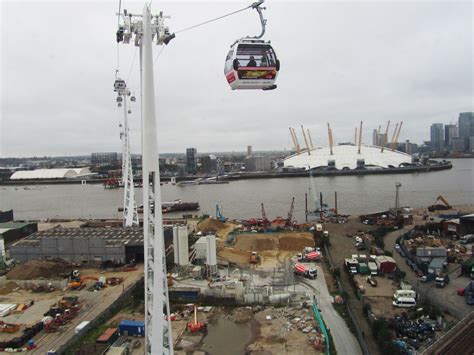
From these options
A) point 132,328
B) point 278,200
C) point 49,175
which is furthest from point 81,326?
point 49,175

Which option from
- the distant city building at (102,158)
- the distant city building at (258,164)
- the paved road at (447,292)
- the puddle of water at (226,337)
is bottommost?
the puddle of water at (226,337)

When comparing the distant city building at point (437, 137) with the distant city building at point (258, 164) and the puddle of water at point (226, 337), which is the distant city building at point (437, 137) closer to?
the distant city building at point (258, 164)

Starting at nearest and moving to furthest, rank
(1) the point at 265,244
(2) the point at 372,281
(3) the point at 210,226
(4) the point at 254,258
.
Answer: (2) the point at 372,281 → (4) the point at 254,258 → (1) the point at 265,244 → (3) the point at 210,226

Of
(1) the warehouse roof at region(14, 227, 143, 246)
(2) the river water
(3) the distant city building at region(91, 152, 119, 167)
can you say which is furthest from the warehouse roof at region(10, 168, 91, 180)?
(1) the warehouse roof at region(14, 227, 143, 246)

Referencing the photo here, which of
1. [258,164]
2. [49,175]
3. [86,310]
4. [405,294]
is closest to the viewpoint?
[405,294]

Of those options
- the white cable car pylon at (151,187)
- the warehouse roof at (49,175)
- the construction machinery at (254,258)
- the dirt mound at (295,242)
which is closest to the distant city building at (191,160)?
the warehouse roof at (49,175)

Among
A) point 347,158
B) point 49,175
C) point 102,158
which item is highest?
point 102,158

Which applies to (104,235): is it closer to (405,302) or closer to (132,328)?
(132,328)
